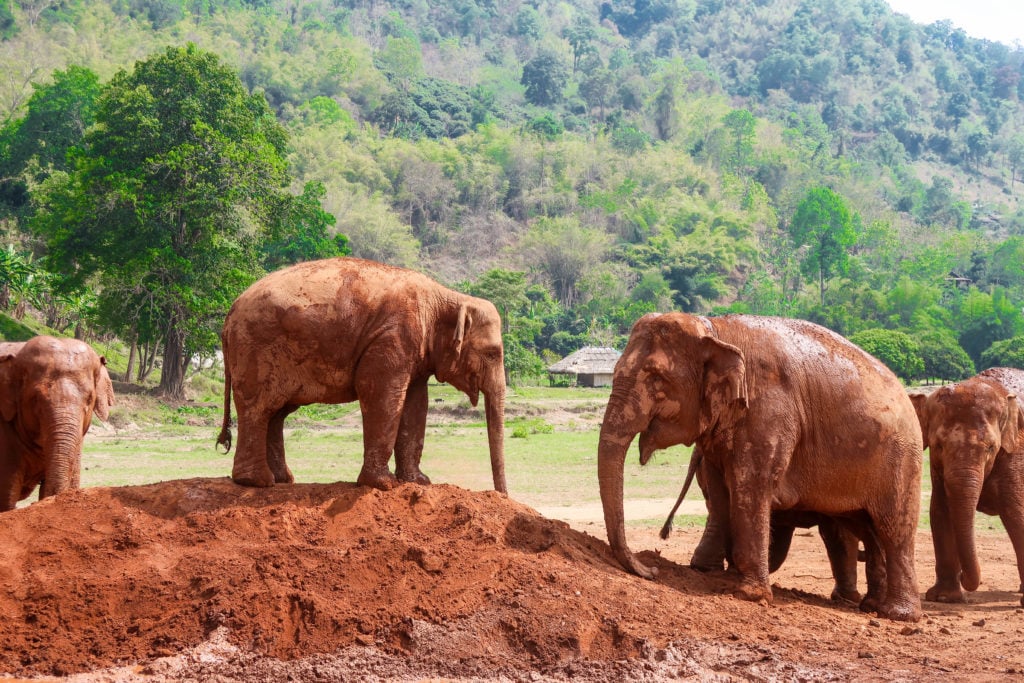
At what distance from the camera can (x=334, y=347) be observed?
9.43m

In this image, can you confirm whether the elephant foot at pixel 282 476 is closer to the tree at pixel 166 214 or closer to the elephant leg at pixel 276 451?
the elephant leg at pixel 276 451

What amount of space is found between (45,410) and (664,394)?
17.7 feet

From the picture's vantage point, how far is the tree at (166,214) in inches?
1457

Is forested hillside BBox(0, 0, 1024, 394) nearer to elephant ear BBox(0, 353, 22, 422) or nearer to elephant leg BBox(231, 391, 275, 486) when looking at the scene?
elephant ear BBox(0, 353, 22, 422)

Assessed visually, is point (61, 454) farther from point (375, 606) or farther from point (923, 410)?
point (923, 410)

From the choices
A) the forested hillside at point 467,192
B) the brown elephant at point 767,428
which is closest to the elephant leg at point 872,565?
the brown elephant at point 767,428

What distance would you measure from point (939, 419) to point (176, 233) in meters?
30.4

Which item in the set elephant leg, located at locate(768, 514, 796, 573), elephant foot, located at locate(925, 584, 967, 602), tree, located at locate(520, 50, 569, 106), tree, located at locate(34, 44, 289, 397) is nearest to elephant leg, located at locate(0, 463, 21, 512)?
elephant leg, located at locate(768, 514, 796, 573)

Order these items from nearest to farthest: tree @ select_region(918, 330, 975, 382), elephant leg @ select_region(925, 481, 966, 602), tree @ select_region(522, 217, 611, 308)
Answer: elephant leg @ select_region(925, 481, 966, 602), tree @ select_region(918, 330, 975, 382), tree @ select_region(522, 217, 611, 308)

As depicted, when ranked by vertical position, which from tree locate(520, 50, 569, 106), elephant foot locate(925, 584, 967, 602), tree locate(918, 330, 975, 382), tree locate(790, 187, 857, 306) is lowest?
elephant foot locate(925, 584, 967, 602)

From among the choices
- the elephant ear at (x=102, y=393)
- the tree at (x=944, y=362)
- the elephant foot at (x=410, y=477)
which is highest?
the tree at (x=944, y=362)

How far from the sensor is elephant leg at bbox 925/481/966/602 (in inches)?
467

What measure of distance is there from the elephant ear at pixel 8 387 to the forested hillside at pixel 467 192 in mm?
26389

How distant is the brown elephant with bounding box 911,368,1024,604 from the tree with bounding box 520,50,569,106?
178m
